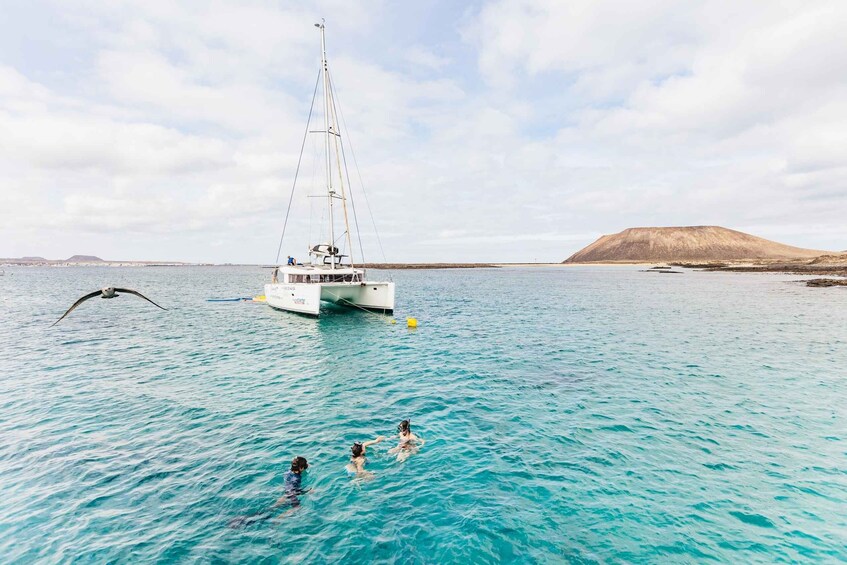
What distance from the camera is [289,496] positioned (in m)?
7.13

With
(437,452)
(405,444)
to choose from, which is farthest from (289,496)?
(437,452)

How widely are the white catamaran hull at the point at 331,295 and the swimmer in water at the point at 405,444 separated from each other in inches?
759

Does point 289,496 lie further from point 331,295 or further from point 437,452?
point 331,295

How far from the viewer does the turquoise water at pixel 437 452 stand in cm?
602

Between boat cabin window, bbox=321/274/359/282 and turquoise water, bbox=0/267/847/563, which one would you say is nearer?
turquoise water, bbox=0/267/847/563

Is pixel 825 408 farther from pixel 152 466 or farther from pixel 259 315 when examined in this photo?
pixel 259 315

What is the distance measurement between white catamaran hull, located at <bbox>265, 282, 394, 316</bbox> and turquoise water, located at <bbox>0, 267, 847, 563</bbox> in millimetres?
8342

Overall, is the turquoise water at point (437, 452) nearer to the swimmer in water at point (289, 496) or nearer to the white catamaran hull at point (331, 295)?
the swimmer in water at point (289, 496)

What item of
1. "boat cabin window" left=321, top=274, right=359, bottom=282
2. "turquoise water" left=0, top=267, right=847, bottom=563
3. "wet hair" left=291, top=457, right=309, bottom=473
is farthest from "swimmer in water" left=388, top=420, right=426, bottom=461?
"boat cabin window" left=321, top=274, right=359, bottom=282

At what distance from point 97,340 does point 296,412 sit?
18.5 meters

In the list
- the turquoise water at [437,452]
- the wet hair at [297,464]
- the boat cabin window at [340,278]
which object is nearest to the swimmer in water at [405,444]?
the turquoise water at [437,452]

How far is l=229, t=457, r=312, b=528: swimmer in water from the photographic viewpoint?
6.48 m

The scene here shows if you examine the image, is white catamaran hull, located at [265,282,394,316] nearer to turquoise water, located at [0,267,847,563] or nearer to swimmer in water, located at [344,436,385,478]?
turquoise water, located at [0,267,847,563]

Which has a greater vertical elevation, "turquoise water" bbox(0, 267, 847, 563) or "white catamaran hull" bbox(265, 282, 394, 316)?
"white catamaran hull" bbox(265, 282, 394, 316)
